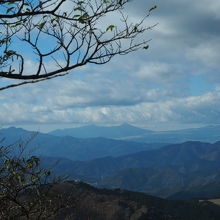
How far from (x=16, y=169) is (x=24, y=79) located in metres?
4.05

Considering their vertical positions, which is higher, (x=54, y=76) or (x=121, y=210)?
(x=54, y=76)

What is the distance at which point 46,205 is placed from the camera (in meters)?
11.6

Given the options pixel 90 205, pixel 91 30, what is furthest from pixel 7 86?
pixel 90 205

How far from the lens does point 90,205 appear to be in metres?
145

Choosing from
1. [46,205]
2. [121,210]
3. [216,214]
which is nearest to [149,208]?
[121,210]

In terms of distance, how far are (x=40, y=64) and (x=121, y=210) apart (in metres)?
146

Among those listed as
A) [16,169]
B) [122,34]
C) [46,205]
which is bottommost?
[46,205]

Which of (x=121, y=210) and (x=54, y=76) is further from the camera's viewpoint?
(x=121, y=210)

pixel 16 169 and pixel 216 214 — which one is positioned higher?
pixel 16 169

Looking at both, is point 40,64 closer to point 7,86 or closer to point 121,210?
point 7,86

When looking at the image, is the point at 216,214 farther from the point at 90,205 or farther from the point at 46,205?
the point at 46,205

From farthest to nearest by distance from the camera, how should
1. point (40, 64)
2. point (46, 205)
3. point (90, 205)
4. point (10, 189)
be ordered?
point (90, 205), point (46, 205), point (10, 189), point (40, 64)

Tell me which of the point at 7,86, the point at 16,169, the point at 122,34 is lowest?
the point at 16,169

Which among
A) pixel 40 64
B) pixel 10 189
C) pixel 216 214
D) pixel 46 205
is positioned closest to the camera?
pixel 40 64
